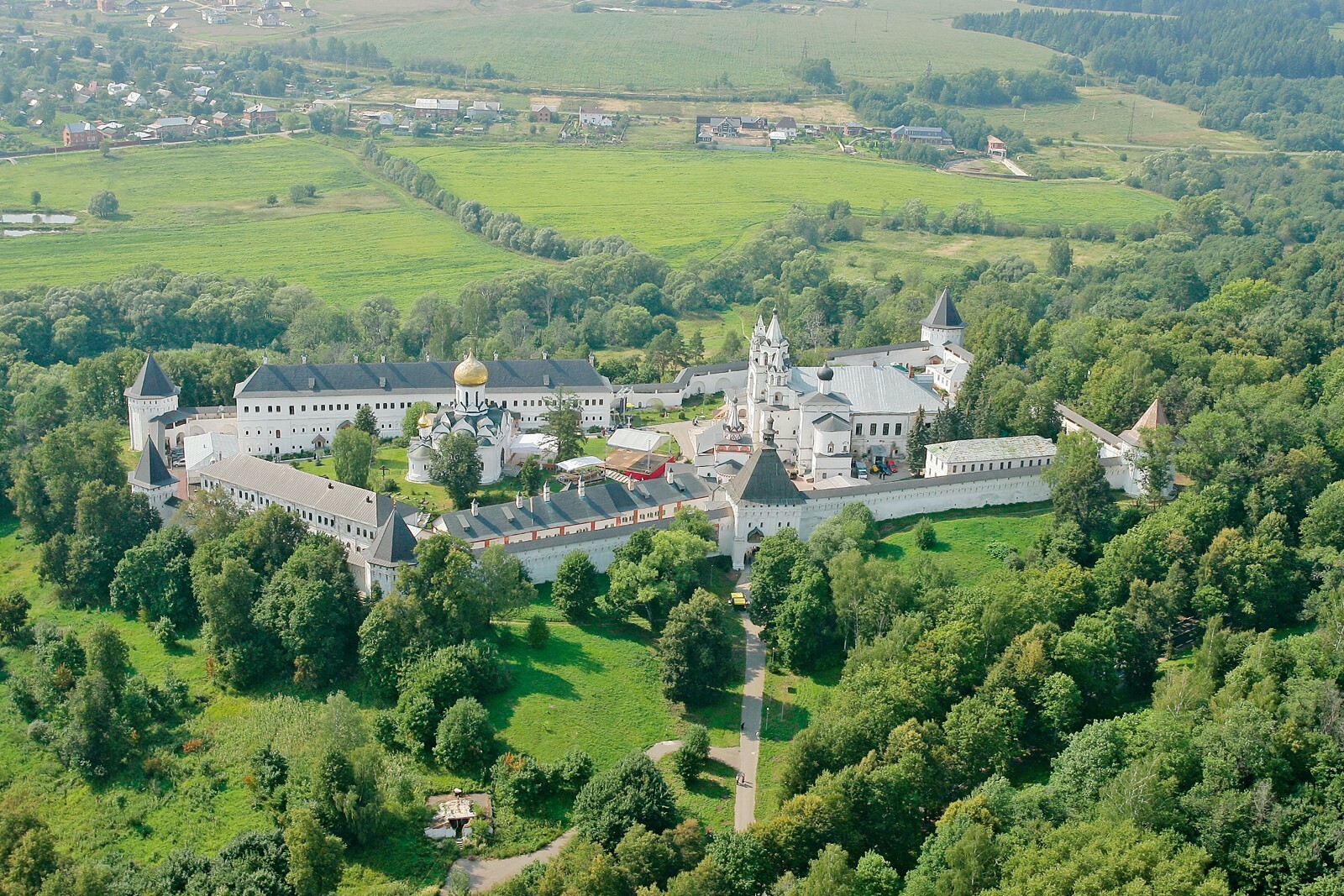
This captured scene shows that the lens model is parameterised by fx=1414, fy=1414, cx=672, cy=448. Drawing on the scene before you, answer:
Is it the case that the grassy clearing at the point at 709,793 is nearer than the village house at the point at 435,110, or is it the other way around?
the grassy clearing at the point at 709,793

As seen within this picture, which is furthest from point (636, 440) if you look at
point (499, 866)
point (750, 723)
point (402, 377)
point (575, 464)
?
point (499, 866)

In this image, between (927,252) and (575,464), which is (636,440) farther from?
(927,252)

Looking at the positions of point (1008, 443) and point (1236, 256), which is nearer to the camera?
point (1008, 443)

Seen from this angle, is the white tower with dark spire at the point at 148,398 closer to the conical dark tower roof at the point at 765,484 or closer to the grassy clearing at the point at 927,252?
the conical dark tower roof at the point at 765,484

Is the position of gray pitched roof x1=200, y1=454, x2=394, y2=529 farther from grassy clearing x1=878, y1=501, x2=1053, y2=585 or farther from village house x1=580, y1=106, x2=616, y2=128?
village house x1=580, y1=106, x2=616, y2=128

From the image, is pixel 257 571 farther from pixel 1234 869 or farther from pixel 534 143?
pixel 534 143

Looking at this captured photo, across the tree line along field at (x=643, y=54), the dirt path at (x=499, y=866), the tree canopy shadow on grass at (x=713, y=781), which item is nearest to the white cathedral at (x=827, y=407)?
the tree canopy shadow on grass at (x=713, y=781)

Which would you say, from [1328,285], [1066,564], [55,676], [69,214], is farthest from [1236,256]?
[69,214]
